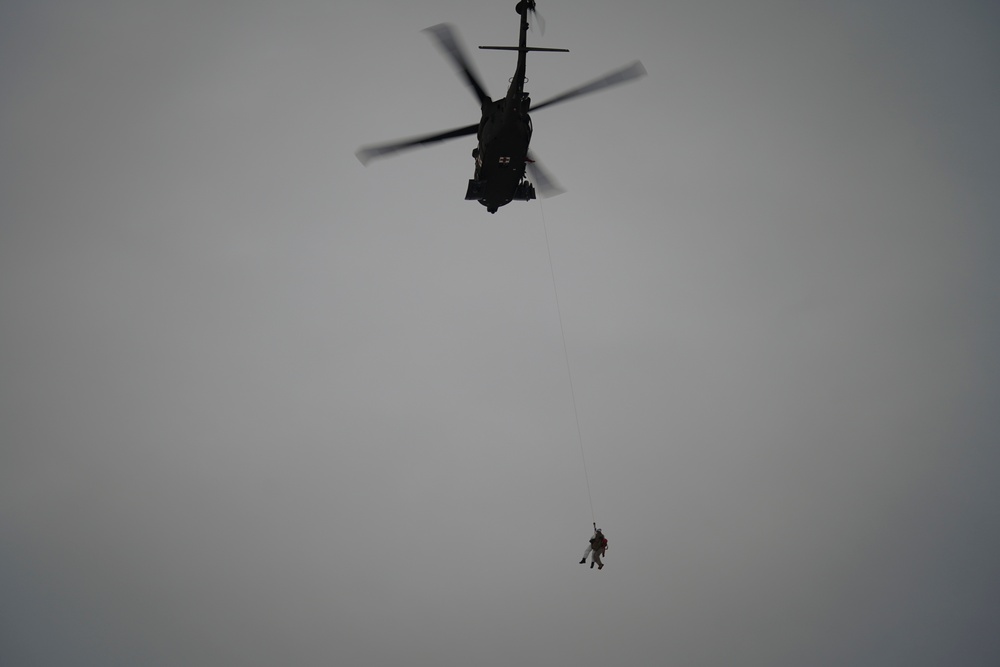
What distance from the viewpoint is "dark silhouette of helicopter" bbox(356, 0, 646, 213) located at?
42.1 feet

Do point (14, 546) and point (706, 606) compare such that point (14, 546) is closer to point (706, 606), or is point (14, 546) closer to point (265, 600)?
point (265, 600)

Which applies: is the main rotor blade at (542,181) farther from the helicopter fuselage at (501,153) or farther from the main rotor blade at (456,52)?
the main rotor blade at (456,52)

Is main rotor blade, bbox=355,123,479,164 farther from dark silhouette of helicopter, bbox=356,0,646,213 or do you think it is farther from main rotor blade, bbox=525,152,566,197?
main rotor blade, bbox=525,152,566,197

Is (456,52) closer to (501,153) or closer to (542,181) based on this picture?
(501,153)

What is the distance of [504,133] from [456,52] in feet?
8.04

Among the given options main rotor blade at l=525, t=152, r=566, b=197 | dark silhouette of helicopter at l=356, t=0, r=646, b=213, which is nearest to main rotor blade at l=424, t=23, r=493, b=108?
dark silhouette of helicopter at l=356, t=0, r=646, b=213

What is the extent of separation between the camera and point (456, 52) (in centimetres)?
1243

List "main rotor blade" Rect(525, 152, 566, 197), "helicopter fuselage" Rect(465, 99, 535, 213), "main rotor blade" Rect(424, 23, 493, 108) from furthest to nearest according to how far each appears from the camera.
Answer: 1. "main rotor blade" Rect(525, 152, 566, 197)
2. "helicopter fuselage" Rect(465, 99, 535, 213)
3. "main rotor blade" Rect(424, 23, 493, 108)

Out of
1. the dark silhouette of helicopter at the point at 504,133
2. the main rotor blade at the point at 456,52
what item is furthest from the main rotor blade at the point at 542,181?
the main rotor blade at the point at 456,52

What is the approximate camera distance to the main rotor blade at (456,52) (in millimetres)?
11867

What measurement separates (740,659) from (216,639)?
150 ft

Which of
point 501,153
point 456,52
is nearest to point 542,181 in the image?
point 501,153

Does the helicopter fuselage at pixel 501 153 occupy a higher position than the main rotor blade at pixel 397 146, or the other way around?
the helicopter fuselage at pixel 501 153

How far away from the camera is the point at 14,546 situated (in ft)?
139
